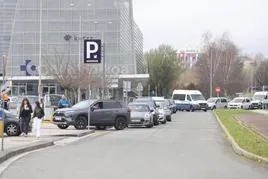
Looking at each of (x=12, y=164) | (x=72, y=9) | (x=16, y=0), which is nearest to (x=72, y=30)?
(x=72, y=9)

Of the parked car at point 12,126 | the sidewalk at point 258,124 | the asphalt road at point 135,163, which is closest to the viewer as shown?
the asphalt road at point 135,163

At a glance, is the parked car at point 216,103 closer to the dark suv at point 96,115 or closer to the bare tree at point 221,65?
the bare tree at point 221,65

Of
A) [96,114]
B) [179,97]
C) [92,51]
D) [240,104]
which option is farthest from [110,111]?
[240,104]

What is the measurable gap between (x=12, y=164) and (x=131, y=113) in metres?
19.8

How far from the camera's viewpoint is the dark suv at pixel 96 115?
3106 cm

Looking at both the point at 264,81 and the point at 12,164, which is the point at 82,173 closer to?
the point at 12,164

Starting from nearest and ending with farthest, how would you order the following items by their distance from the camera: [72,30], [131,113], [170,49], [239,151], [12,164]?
1. [12,164]
2. [239,151]
3. [131,113]
4. [72,30]
5. [170,49]

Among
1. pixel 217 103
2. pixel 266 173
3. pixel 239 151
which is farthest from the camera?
pixel 217 103

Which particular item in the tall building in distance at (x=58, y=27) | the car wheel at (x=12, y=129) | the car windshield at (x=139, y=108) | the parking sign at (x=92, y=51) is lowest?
the car wheel at (x=12, y=129)

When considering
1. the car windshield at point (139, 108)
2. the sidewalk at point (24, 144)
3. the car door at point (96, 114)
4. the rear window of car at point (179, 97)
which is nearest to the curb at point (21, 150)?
the sidewalk at point (24, 144)

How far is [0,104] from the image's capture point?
20375 mm

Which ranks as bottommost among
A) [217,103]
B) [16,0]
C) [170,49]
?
[217,103]

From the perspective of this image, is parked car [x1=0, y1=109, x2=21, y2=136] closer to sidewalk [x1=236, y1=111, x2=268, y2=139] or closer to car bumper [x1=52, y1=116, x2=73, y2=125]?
car bumper [x1=52, y1=116, x2=73, y2=125]

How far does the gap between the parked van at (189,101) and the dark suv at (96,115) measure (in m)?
40.0
